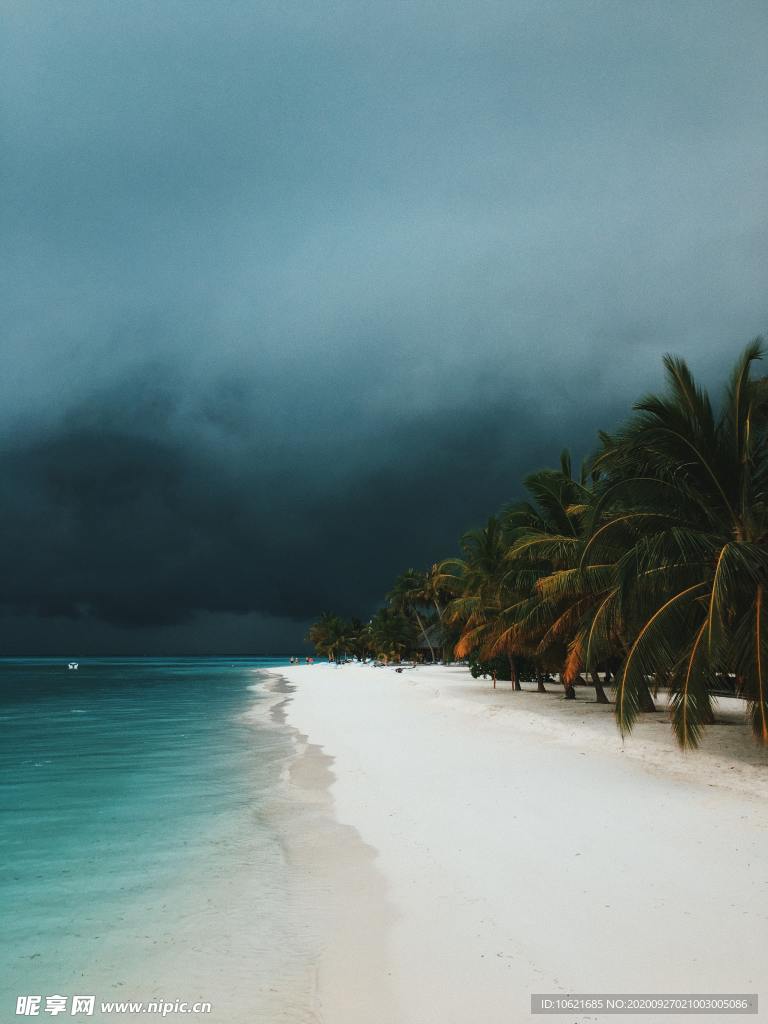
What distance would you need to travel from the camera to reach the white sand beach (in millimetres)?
4609

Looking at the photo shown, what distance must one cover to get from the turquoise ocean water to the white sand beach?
2.27 feet

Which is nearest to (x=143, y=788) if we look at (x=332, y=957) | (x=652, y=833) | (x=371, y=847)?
(x=371, y=847)

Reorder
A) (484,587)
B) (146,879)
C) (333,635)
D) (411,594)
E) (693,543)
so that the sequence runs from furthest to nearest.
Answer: (333,635) < (411,594) < (484,587) < (693,543) < (146,879)

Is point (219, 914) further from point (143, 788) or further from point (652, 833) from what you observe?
point (143, 788)

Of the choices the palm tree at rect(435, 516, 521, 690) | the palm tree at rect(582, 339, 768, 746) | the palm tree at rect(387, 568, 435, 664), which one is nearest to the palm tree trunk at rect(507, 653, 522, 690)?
the palm tree at rect(435, 516, 521, 690)

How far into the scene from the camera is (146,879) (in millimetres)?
7793

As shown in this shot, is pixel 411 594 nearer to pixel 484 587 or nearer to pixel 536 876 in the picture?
pixel 484 587

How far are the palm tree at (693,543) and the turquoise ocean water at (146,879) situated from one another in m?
6.48

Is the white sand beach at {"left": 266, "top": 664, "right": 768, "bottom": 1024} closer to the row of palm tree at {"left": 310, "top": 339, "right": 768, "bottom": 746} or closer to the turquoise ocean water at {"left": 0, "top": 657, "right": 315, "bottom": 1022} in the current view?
the turquoise ocean water at {"left": 0, "top": 657, "right": 315, "bottom": 1022}

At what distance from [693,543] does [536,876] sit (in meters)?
6.68

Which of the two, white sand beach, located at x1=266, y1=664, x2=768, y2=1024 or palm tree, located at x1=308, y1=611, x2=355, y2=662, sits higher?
white sand beach, located at x1=266, y1=664, x2=768, y2=1024

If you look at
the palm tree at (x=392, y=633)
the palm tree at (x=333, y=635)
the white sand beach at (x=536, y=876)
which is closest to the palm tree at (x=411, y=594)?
the palm tree at (x=392, y=633)

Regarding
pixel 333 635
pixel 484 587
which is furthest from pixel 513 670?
pixel 333 635

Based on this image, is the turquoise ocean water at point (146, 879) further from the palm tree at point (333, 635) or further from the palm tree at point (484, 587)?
the palm tree at point (333, 635)
